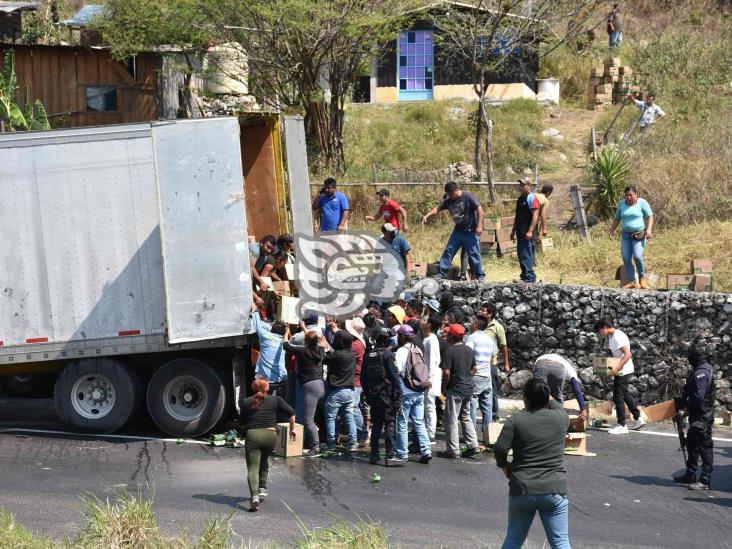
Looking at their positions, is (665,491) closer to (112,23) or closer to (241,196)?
(241,196)

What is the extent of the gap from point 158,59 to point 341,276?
12.3 metres

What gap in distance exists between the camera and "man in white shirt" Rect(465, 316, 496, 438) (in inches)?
511

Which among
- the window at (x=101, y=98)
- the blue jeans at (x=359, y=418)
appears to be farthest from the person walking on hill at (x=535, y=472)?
the window at (x=101, y=98)

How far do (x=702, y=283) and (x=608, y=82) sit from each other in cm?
1480

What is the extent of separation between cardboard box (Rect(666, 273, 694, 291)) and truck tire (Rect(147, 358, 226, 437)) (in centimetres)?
737

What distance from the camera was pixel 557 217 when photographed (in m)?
20.9

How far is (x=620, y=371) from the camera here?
45.2 feet

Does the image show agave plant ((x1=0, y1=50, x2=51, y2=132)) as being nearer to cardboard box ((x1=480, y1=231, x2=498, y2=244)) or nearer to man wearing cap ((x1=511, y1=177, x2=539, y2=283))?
cardboard box ((x1=480, y1=231, x2=498, y2=244))

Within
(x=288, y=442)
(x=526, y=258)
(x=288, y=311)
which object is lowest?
(x=288, y=442)

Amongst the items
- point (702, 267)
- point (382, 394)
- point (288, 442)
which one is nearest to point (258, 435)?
point (288, 442)

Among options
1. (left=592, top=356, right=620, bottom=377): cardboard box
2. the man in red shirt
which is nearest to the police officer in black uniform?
(left=592, top=356, right=620, bottom=377): cardboard box

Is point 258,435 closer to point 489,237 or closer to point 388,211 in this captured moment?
point 388,211

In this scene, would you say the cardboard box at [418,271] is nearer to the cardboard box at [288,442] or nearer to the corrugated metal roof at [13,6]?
the cardboard box at [288,442]

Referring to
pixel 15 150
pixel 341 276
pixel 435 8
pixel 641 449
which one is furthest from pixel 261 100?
pixel 641 449
